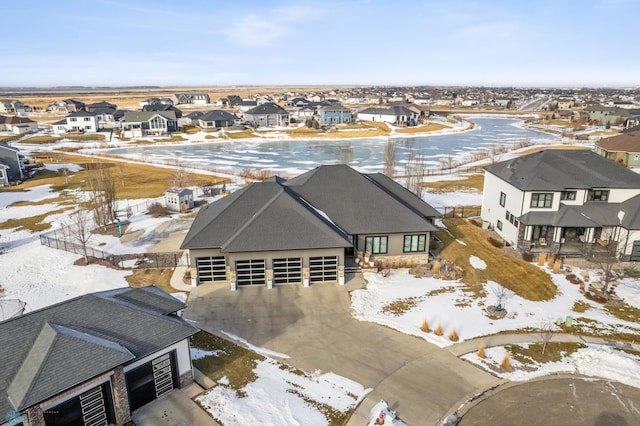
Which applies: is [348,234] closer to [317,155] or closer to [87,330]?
[87,330]

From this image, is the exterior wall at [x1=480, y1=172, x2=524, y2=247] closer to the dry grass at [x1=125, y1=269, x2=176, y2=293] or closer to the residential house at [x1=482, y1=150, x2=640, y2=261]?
the residential house at [x1=482, y1=150, x2=640, y2=261]

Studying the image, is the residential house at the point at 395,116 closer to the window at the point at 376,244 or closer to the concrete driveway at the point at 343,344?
the window at the point at 376,244

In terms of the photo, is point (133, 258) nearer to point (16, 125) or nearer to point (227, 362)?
point (227, 362)

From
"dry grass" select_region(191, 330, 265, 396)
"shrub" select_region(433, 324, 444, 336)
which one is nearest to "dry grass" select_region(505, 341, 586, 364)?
"shrub" select_region(433, 324, 444, 336)

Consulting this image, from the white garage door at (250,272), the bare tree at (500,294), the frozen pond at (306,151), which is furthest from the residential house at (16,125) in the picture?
the bare tree at (500,294)

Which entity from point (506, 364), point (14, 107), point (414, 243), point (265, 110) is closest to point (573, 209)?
point (414, 243)

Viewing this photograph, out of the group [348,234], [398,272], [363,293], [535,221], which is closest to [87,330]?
[363,293]
